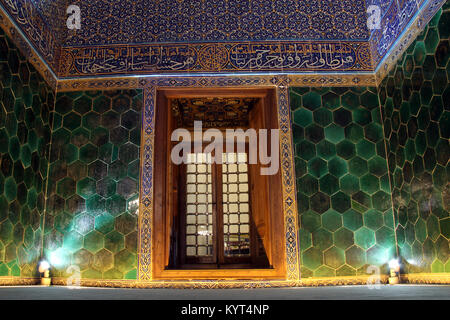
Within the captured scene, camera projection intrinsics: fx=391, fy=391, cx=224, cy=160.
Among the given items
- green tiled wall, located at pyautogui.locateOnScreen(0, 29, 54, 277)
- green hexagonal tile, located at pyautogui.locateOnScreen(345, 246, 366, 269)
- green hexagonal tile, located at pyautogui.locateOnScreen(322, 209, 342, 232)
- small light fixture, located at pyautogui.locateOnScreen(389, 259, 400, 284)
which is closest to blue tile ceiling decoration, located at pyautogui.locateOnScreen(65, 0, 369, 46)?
green tiled wall, located at pyautogui.locateOnScreen(0, 29, 54, 277)

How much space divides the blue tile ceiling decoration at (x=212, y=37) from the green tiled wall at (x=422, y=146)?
2.12ft

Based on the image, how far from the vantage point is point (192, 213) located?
A: 5617 millimetres

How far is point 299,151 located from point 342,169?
0.42 meters

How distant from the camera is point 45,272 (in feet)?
10.7

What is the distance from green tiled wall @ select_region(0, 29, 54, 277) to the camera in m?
2.84

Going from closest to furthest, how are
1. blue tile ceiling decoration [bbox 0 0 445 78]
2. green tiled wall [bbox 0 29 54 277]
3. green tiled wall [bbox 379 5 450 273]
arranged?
1. green tiled wall [bbox 379 5 450 273]
2. green tiled wall [bbox 0 29 54 277]
3. blue tile ceiling decoration [bbox 0 0 445 78]

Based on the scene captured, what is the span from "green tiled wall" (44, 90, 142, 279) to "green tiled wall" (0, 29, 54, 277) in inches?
5.5

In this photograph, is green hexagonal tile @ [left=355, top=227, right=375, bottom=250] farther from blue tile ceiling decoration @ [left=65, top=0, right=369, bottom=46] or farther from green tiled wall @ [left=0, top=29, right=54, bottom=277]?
green tiled wall @ [left=0, top=29, right=54, bottom=277]

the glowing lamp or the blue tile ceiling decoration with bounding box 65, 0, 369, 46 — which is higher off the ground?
the blue tile ceiling decoration with bounding box 65, 0, 369, 46

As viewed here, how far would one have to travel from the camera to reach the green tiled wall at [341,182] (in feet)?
11.1

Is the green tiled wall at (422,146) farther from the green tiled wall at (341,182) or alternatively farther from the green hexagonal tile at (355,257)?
the green hexagonal tile at (355,257)

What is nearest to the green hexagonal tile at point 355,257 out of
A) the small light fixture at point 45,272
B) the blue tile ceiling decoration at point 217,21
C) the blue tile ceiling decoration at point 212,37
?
the blue tile ceiling decoration at point 212,37
